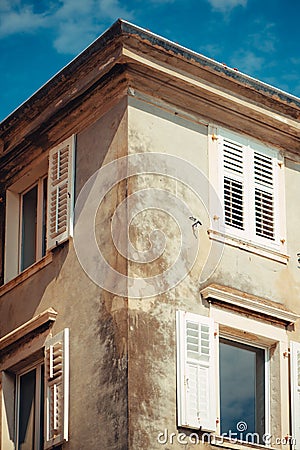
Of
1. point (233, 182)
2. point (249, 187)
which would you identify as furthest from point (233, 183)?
point (249, 187)

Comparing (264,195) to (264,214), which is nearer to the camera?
(264,214)

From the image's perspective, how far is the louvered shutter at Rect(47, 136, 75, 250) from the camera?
73.3 feet

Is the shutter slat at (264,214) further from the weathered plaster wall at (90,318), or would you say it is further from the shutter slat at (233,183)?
the weathered plaster wall at (90,318)

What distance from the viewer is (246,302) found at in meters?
21.7

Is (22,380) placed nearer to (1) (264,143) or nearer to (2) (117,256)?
(2) (117,256)

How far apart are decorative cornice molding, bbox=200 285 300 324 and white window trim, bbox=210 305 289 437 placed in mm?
144

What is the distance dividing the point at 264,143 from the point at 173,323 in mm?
4072

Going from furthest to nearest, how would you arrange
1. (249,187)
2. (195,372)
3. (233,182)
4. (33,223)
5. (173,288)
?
1. (33,223)
2. (249,187)
3. (233,182)
4. (173,288)
5. (195,372)

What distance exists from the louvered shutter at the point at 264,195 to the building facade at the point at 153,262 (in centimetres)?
2

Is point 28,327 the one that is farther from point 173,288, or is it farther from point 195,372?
point 195,372

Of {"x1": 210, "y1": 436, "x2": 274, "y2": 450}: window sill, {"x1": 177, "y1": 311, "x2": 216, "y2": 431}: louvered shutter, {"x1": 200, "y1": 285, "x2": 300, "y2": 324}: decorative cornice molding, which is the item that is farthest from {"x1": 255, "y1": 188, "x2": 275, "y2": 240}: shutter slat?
{"x1": 210, "y1": 436, "x2": 274, "y2": 450}: window sill

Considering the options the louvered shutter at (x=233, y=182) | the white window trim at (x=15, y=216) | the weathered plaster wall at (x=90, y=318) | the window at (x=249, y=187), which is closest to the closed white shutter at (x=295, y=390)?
the window at (x=249, y=187)

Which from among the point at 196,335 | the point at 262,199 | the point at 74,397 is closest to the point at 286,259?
the point at 262,199

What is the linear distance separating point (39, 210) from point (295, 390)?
528 centimetres
